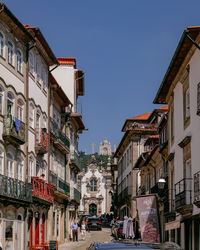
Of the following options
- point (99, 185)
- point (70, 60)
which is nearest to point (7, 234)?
point (70, 60)

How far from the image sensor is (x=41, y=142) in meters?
32.0

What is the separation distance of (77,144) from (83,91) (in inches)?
206

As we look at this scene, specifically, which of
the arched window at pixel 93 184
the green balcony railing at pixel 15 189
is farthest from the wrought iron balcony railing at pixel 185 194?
the arched window at pixel 93 184

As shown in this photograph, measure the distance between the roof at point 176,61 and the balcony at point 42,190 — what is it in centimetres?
768

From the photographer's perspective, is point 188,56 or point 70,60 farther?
point 70,60

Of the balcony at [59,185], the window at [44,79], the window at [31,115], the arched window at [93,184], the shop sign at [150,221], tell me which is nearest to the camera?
the shop sign at [150,221]

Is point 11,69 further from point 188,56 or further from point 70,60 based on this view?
point 70,60

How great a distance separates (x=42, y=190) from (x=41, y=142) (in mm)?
2728

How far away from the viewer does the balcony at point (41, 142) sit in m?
31.6

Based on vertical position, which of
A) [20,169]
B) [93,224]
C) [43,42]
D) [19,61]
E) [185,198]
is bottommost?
[93,224]

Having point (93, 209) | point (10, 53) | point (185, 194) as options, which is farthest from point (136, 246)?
point (93, 209)

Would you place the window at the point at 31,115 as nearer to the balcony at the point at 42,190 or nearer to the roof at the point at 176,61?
the balcony at the point at 42,190

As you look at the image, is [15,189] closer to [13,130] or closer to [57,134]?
[13,130]

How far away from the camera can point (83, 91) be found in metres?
55.2
